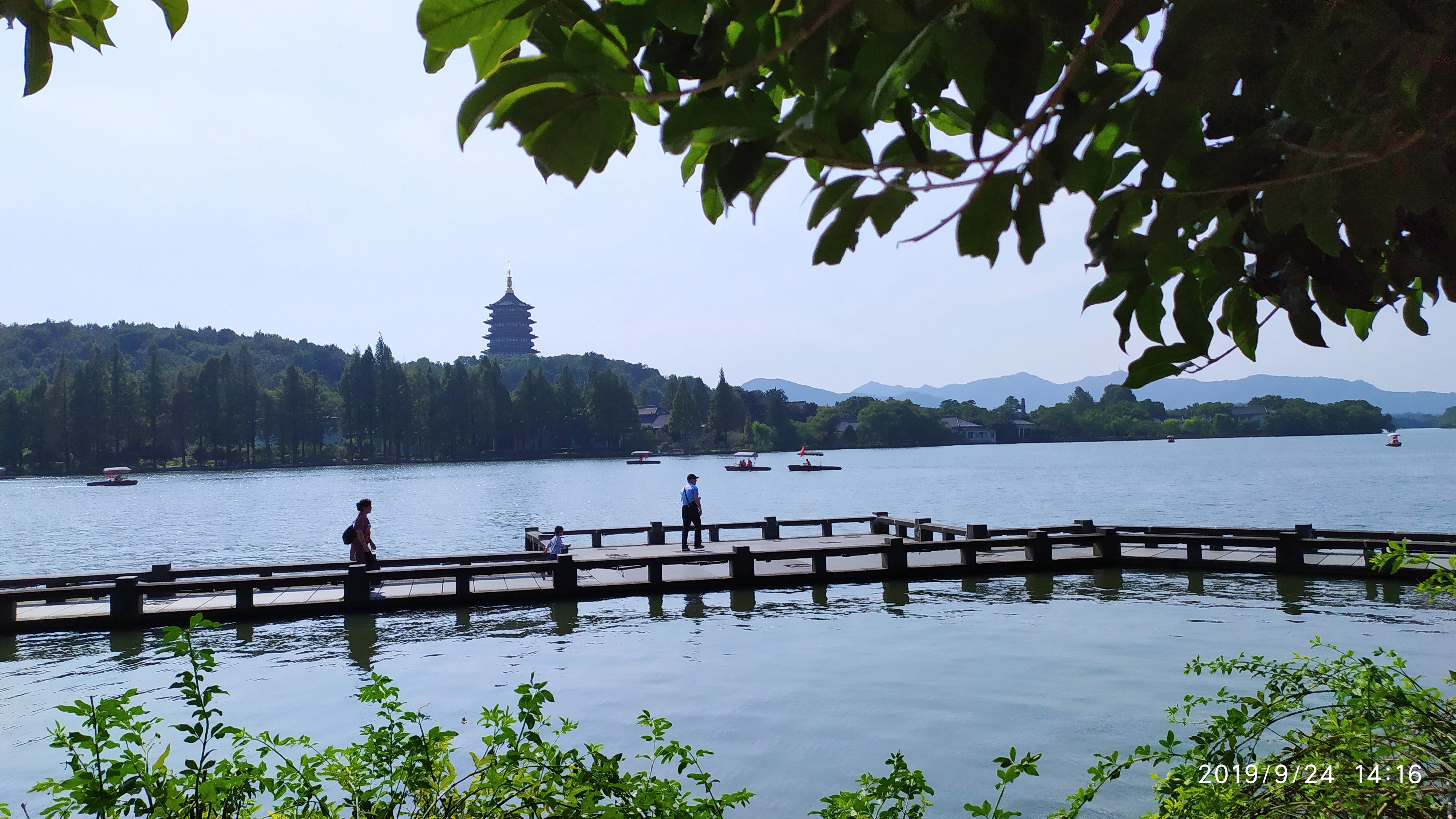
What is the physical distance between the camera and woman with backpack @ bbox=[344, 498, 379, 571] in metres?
12.9

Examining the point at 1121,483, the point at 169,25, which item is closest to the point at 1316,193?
the point at 169,25

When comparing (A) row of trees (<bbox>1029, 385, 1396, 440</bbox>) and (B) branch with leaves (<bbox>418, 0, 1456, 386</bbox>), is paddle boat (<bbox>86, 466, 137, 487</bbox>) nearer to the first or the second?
(B) branch with leaves (<bbox>418, 0, 1456, 386</bbox>)

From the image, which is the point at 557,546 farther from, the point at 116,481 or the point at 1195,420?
the point at 1195,420

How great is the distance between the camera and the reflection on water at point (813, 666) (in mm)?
7328

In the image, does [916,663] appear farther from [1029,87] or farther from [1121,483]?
[1121,483]

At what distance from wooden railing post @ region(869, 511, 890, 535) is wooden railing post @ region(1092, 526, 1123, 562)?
523cm

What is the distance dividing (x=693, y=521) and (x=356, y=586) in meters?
7.19

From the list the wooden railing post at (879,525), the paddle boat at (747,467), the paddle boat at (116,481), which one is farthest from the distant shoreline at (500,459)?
the wooden railing post at (879,525)

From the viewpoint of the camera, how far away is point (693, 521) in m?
18.4

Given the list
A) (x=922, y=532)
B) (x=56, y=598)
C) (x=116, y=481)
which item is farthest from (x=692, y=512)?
(x=116, y=481)

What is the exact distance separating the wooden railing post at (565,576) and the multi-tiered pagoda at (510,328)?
6777 inches

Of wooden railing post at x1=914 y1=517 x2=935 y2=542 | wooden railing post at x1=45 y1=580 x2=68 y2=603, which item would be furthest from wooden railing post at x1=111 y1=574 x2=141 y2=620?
wooden railing post at x1=914 y1=517 x2=935 y2=542

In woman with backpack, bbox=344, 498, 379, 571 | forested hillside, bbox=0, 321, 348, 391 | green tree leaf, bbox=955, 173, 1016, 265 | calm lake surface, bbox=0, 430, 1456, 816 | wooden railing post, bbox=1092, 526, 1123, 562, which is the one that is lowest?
calm lake surface, bbox=0, 430, 1456, 816

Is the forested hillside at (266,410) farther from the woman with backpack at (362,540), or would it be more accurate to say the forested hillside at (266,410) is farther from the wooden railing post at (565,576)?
the wooden railing post at (565,576)
